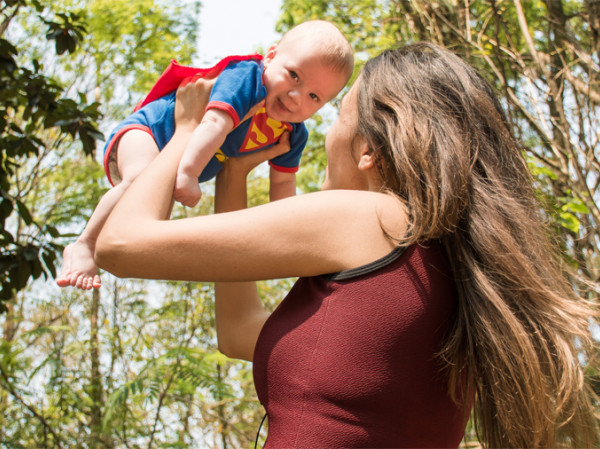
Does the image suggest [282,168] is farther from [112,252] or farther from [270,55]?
[112,252]

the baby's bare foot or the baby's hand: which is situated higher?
the baby's hand

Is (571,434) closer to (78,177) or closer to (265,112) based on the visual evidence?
(265,112)

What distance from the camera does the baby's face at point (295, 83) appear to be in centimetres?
191

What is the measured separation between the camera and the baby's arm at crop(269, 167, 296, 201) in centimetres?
207

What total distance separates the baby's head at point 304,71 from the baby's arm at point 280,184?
22cm

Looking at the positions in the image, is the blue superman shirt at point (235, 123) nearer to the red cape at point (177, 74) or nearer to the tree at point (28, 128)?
the red cape at point (177, 74)

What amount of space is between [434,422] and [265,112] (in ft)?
3.82

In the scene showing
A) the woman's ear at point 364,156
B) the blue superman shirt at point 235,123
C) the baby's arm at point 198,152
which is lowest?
the woman's ear at point 364,156

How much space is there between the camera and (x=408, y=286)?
1183 millimetres

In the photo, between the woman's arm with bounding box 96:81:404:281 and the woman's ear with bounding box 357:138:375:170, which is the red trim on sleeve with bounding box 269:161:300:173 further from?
the woman's arm with bounding box 96:81:404:281

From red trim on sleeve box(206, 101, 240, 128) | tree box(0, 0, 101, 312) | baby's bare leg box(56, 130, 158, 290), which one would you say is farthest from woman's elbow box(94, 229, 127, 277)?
tree box(0, 0, 101, 312)

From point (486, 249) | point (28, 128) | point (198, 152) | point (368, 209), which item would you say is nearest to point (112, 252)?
point (198, 152)

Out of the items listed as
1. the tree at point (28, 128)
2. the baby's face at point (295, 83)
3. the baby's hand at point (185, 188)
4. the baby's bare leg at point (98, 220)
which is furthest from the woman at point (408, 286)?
the tree at point (28, 128)

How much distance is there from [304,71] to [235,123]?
0.37m
